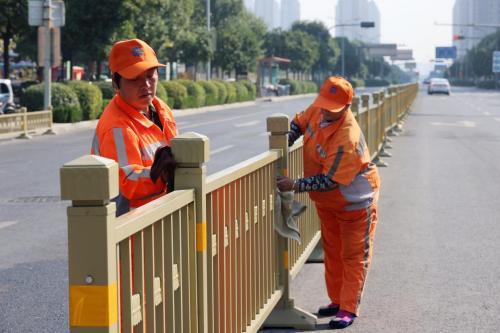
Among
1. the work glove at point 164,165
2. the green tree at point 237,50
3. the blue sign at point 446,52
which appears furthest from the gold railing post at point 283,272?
the blue sign at point 446,52

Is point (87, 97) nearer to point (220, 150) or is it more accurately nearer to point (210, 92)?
point (220, 150)

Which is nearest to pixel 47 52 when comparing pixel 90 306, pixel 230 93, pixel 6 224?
pixel 6 224

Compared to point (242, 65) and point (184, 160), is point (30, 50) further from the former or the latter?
point (184, 160)

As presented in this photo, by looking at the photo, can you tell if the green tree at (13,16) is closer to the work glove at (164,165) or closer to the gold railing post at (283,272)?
the gold railing post at (283,272)

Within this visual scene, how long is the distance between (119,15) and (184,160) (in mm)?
37989

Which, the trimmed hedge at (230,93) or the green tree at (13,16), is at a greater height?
the green tree at (13,16)

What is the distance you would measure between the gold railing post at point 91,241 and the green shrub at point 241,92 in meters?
54.7

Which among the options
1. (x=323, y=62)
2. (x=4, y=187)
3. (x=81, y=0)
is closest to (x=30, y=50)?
(x=81, y=0)

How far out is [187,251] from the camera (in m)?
3.69

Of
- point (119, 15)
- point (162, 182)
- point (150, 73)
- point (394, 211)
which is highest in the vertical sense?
point (119, 15)

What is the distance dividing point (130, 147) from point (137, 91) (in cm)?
33

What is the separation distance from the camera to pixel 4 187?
13.7 m

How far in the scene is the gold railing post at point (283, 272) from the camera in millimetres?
6121

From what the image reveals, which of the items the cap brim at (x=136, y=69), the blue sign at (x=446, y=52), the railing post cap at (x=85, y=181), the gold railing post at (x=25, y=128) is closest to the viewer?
the railing post cap at (x=85, y=181)
